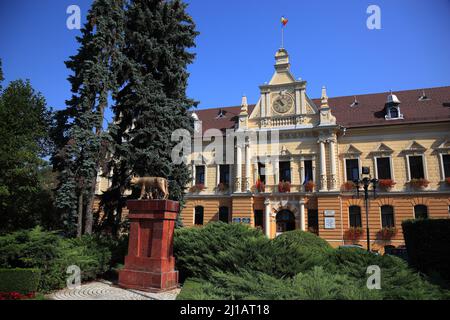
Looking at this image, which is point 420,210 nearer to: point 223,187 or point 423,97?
point 423,97

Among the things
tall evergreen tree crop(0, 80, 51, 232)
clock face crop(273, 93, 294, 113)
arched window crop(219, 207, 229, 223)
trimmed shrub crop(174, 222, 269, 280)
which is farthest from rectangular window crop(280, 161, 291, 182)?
tall evergreen tree crop(0, 80, 51, 232)

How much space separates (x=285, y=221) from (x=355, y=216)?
569 cm

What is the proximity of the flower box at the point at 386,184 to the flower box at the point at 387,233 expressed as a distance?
330 cm

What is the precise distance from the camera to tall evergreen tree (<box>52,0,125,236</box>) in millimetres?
16344

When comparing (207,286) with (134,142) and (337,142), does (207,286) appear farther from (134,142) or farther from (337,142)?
(337,142)

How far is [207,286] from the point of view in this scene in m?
6.66

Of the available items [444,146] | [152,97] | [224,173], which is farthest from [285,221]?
[152,97]

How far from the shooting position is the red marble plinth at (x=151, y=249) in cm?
1005

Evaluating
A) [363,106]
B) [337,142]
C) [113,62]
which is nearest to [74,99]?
[113,62]

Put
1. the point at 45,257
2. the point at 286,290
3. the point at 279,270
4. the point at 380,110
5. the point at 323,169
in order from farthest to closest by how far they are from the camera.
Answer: the point at 380,110, the point at 323,169, the point at 45,257, the point at 279,270, the point at 286,290

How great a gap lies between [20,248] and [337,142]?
976 inches

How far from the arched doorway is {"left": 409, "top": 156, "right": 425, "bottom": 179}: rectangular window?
1029 cm

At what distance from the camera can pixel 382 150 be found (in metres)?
26.8

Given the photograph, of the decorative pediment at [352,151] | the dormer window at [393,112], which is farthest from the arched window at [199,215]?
the dormer window at [393,112]
